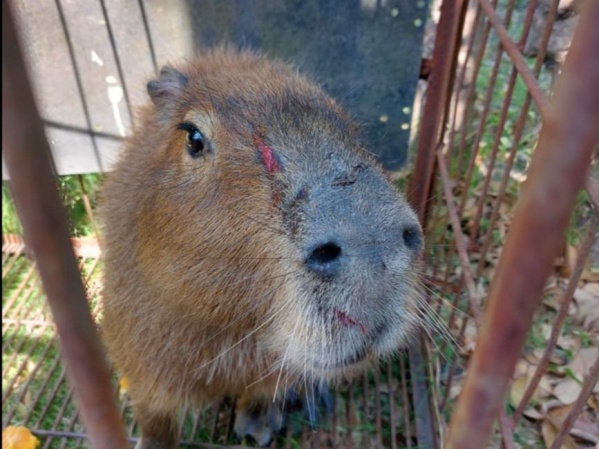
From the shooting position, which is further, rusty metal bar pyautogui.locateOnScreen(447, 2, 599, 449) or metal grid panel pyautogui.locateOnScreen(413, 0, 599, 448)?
metal grid panel pyautogui.locateOnScreen(413, 0, 599, 448)

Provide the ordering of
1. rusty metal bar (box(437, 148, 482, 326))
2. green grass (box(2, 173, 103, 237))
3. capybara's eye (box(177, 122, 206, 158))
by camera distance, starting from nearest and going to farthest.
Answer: capybara's eye (box(177, 122, 206, 158)) → rusty metal bar (box(437, 148, 482, 326)) → green grass (box(2, 173, 103, 237))

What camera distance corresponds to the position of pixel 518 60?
1.98 metres

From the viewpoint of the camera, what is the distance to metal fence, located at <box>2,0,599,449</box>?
27.5 inches

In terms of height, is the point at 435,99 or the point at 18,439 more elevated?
the point at 435,99

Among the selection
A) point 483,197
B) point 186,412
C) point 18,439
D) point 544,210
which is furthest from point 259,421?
point 544,210

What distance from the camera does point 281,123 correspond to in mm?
2002

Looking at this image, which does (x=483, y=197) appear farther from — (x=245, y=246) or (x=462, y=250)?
(x=245, y=246)

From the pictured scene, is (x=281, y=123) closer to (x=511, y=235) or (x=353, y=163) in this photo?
(x=353, y=163)

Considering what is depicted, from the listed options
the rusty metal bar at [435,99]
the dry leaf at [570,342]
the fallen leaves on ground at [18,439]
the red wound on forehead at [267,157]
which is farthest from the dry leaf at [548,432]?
the fallen leaves on ground at [18,439]

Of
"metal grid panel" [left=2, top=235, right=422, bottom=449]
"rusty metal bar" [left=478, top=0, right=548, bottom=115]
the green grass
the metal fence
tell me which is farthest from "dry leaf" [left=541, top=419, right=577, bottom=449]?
the green grass

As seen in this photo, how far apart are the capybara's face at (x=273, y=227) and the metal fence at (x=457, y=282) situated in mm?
322

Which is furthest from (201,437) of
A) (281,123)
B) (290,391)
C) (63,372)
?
(281,123)

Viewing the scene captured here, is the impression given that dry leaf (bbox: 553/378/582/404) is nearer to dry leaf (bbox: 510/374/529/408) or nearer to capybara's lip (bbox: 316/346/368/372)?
dry leaf (bbox: 510/374/529/408)

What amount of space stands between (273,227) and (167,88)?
0.99 metres
